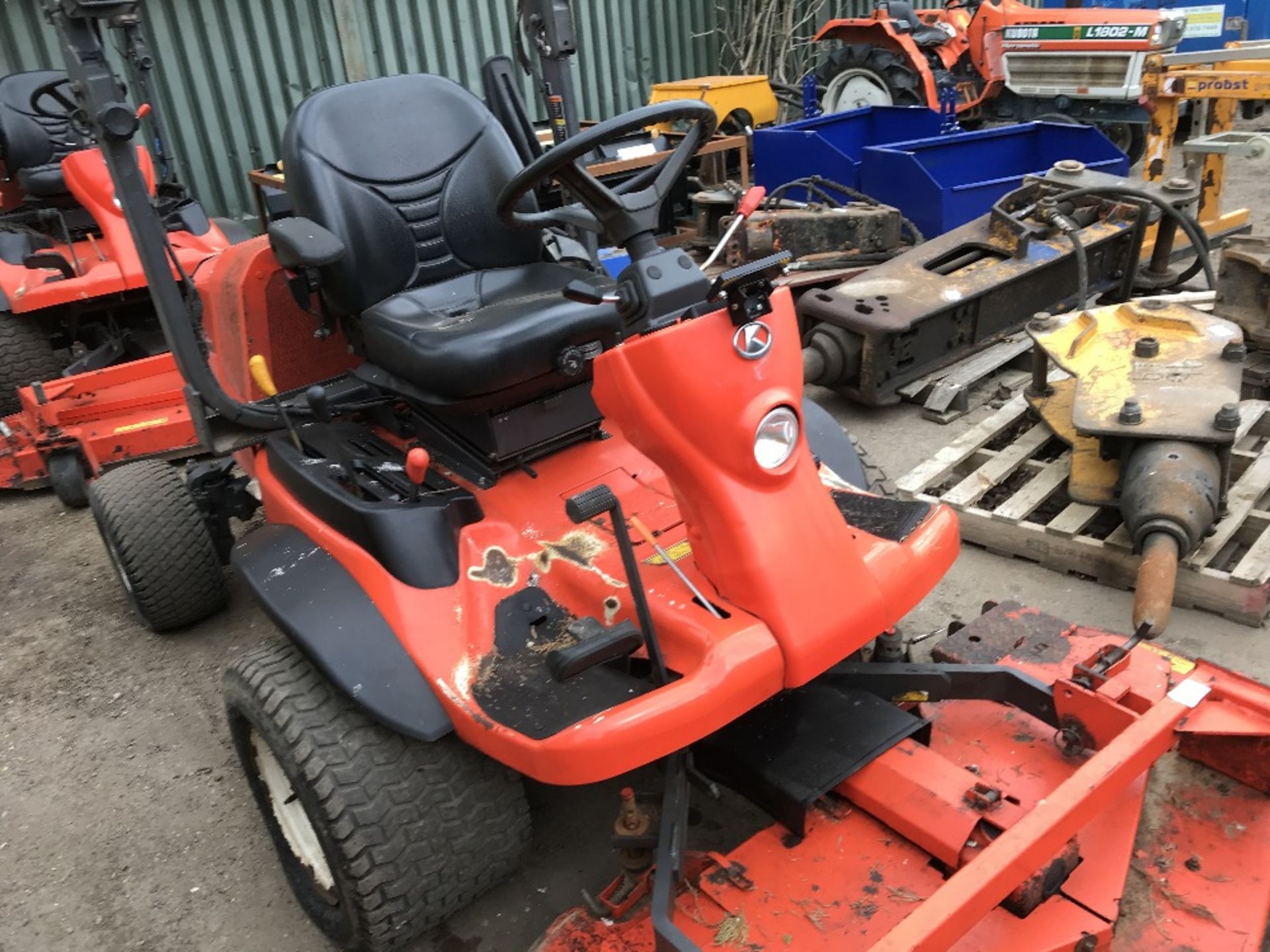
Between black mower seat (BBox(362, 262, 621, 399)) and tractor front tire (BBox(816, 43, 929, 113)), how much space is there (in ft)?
19.8

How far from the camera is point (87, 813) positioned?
2537 millimetres

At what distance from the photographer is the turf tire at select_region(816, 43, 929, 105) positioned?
7.71m

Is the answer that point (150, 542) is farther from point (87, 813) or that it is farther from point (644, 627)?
point (644, 627)

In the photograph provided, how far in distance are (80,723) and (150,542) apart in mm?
546

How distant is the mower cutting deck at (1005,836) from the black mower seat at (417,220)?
44.2 inches

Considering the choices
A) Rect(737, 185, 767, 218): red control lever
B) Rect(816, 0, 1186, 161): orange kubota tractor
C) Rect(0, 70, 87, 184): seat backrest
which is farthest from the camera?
Rect(816, 0, 1186, 161): orange kubota tractor

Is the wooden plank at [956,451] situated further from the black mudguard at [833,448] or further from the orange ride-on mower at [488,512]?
the orange ride-on mower at [488,512]

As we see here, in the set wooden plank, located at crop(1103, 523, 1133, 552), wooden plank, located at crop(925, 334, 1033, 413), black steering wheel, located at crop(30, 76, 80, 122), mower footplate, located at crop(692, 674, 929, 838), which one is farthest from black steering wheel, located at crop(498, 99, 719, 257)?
black steering wheel, located at crop(30, 76, 80, 122)

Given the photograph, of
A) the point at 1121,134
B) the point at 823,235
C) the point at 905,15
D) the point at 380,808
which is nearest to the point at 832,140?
the point at 823,235

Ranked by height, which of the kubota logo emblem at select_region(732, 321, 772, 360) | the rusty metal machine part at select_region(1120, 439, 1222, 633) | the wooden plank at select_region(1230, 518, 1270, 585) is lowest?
the wooden plank at select_region(1230, 518, 1270, 585)

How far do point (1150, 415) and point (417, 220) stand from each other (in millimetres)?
2167

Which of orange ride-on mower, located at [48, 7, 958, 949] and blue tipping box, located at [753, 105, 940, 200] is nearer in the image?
orange ride-on mower, located at [48, 7, 958, 949]

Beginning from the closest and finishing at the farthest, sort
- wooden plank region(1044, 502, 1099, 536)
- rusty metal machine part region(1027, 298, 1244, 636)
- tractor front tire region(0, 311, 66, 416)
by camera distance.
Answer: rusty metal machine part region(1027, 298, 1244, 636), wooden plank region(1044, 502, 1099, 536), tractor front tire region(0, 311, 66, 416)

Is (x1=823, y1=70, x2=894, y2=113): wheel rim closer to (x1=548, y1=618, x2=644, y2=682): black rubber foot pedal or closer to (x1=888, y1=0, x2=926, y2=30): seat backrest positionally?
(x1=888, y1=0, x2=926, y2=30): seat backrest
